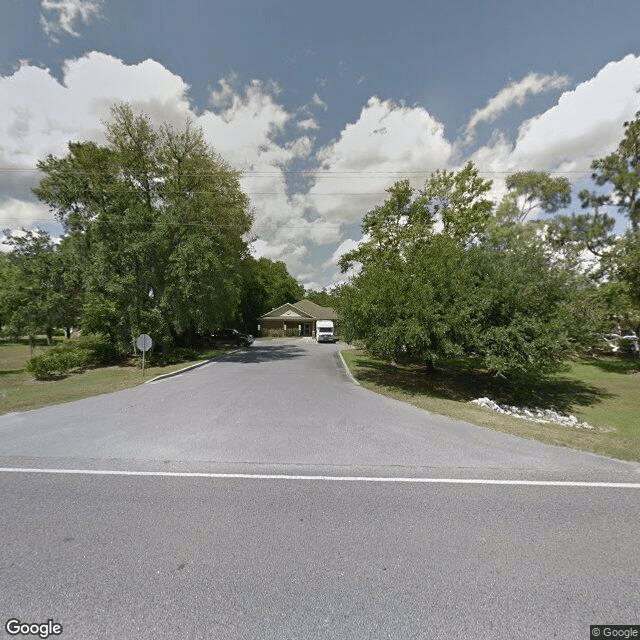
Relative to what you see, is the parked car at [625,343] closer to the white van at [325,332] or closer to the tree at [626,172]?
the tree at [626,172]

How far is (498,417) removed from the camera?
7.25 m

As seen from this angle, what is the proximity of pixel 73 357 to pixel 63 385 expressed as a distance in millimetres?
3832

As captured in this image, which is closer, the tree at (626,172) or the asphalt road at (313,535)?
the asphalt road at (313,535)

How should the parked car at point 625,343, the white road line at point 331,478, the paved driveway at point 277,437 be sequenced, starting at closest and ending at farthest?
the white road line at point 331,478 → the paved driveway at point 277,437 → the parked car at point 625,343

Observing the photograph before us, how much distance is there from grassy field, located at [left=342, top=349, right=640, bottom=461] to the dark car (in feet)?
50.3

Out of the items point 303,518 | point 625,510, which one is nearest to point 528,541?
point 625,510

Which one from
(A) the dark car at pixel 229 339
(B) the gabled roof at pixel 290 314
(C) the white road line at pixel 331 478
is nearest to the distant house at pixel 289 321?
(B) the gabled roof at pixel 290 314

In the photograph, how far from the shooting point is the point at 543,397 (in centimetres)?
1208

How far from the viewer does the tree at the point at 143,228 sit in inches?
608

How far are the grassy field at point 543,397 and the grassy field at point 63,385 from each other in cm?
898

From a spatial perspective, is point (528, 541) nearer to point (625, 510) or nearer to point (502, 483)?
point (502, 483)

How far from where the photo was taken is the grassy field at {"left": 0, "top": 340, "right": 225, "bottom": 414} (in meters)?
8.41

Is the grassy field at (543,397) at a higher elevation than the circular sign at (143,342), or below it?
below

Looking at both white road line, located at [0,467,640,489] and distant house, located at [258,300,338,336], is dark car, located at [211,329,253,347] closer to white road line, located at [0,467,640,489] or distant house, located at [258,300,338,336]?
distant house, located at [258,300,338,336]
